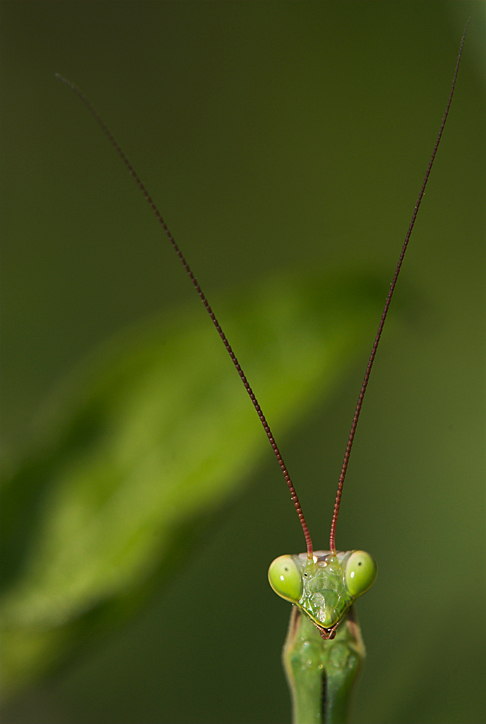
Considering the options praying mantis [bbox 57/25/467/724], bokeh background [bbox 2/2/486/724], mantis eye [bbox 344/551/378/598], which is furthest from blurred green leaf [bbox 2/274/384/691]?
bokeh background [bbox 2/2/486/724]

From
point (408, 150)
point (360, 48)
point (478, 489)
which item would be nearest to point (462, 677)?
point (478, 489)

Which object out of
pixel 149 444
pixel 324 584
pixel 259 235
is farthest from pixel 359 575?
pixel 259 235

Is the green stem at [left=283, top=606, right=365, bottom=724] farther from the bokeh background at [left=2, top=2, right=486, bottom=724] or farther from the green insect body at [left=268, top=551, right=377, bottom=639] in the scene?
the bokeh background at [left=2, top=2, right=486, bottom=724]

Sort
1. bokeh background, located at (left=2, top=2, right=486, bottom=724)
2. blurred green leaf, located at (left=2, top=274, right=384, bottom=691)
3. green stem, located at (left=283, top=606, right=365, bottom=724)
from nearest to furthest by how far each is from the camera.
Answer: blurred green leaf, located at (left=2, top=274, right=384, bottom=691)
green stem, located at (left=283, top=606, right=365, bottom=724)
bokeh background, located at (left=2, top=2, right=486, bottom=724)

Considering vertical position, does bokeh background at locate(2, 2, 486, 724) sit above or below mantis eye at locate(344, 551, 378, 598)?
above

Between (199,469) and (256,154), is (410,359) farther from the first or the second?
(199,469)

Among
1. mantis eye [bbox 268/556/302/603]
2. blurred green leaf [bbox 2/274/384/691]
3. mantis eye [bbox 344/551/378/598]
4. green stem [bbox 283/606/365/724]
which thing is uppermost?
blurred green leaf [bbox 2/274/384/691]

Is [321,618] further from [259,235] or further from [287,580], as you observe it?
[259,235]
